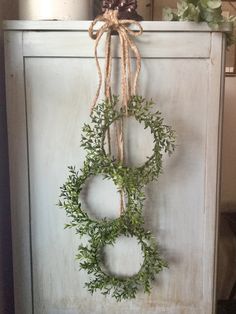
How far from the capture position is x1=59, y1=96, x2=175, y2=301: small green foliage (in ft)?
3.00

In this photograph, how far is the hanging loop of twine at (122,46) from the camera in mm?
915

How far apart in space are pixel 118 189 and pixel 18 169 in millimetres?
262

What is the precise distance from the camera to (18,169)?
1.01 m

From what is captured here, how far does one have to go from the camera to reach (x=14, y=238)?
1.04 metres

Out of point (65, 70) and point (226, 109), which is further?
point (226, 109)

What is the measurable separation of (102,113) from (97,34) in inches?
7.2

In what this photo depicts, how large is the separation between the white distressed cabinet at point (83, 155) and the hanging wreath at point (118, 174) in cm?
4

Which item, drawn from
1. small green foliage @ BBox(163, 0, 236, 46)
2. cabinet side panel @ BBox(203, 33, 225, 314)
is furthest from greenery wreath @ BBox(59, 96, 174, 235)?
small green foliage @ BBox(163, 0, 236, 46)

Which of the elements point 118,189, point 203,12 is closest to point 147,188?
point 118,189

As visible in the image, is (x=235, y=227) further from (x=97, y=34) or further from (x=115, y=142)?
(x=97, y=34)

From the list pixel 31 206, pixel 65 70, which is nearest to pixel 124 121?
pixel 65 70

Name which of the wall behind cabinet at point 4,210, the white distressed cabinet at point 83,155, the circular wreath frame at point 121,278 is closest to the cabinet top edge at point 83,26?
the white distressed cabinet at point 83,155

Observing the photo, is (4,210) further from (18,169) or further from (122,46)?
(122,46)

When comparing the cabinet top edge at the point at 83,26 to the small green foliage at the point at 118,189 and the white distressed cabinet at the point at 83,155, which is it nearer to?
the white distressed cabinet at the point at 83,155
